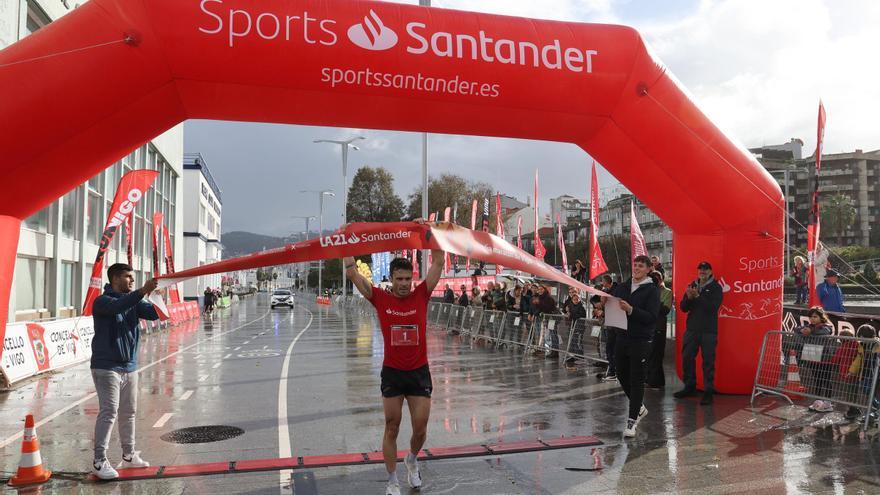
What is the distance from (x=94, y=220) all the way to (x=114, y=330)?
20.9 meters

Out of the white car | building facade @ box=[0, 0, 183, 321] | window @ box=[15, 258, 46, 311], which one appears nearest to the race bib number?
building facade @ box=[0, 0, 183, 321]

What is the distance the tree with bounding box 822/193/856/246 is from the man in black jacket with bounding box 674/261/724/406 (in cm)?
10559

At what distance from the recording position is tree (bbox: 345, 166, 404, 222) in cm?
8012

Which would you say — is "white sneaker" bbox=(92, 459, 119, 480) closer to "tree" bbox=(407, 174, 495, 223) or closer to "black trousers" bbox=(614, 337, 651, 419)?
"black trousers" bbox=(614, 337, 651, 419)

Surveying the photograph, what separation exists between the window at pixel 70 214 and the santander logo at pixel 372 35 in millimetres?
17552

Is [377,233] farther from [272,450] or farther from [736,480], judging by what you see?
[736,480]

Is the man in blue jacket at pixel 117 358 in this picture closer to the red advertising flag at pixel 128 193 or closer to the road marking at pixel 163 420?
the road marking at pixel 163 420

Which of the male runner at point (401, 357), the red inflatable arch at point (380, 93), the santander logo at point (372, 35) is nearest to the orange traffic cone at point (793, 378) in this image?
the red inflatable arch at point (380, 93)

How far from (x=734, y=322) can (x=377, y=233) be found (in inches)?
246

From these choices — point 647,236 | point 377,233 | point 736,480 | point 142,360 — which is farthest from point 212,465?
point 647,236

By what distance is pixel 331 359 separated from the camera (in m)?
15.6

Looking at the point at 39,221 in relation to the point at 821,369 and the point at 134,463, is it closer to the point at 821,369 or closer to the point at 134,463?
the point at 134,463

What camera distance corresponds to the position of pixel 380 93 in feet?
24.0

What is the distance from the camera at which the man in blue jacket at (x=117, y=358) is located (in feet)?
19.1
